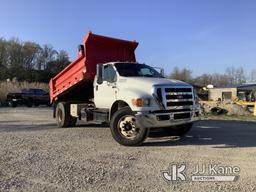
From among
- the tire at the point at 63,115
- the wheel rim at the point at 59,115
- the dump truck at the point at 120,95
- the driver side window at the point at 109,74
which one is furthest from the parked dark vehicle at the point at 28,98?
the driver side window at the point at 109,74

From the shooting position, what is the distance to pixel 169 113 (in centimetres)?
980

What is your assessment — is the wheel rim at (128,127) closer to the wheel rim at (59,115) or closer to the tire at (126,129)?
the tire at (126,129)

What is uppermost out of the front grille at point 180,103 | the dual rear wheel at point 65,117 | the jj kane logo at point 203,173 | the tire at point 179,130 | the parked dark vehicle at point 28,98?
the parked dark vehicle at point 28,98

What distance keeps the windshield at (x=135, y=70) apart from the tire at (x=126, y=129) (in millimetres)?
1431

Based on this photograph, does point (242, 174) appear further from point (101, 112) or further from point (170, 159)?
point (101, 112)

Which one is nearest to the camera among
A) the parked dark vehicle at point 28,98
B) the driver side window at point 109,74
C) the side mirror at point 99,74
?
the driver side window at point 109,74

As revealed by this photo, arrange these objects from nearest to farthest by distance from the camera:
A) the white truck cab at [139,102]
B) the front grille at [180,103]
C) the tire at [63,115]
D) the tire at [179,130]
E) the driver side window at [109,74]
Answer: the white truck cab at [139,102] < the front grille at [180,103] < the driver side window at [109,74] < the tire at [179,130] < the tire at [63,115]

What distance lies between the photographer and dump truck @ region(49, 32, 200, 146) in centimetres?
973

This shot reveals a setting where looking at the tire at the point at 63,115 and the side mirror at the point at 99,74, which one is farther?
the tire at the point at 63,115

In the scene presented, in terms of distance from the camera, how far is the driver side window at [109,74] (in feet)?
36.5

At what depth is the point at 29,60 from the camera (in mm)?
86250

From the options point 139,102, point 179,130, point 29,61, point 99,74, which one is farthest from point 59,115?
point 29,61

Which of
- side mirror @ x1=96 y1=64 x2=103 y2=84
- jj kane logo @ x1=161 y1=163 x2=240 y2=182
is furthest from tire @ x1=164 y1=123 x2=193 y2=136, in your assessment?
jj kane logo @ x1=161 y1=163 x2=240 y2=182

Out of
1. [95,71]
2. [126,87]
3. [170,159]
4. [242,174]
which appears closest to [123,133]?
[126,87]
